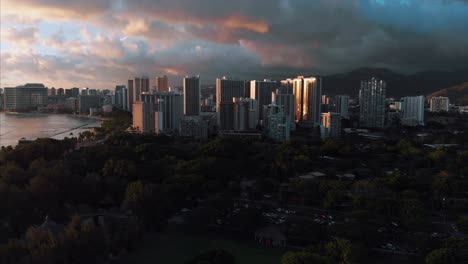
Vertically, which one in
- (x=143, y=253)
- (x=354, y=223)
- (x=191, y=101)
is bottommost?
(x=143, y=253)

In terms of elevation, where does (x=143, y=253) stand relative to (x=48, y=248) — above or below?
below

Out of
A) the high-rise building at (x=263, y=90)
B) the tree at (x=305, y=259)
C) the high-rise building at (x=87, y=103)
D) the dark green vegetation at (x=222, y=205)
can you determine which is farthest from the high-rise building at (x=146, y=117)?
the high-rise building at (x=87, y=103)

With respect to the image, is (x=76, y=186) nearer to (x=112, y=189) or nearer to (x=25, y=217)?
(x=112, y=189)

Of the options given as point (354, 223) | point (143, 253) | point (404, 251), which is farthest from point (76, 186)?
point (404, 251)

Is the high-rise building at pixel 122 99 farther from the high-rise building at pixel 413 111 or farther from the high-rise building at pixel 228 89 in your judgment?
the high-rise building at pixel 413 111

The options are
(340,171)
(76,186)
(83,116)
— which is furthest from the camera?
(83,116)

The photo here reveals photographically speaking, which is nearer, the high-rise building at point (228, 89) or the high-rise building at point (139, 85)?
the high-rise building at point (228, 89)
